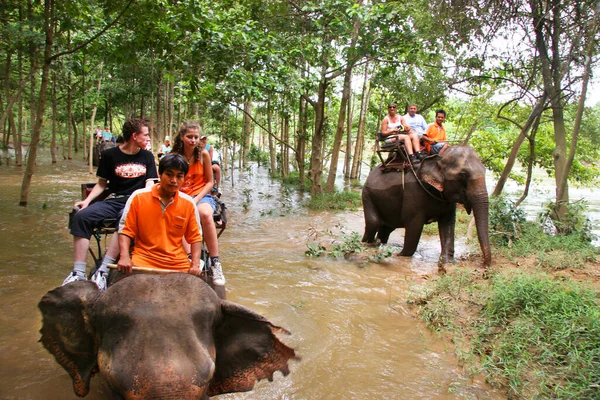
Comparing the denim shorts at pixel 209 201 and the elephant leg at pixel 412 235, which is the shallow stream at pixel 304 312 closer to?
the elephant leg at pixel 412 235

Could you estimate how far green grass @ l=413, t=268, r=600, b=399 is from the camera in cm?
357

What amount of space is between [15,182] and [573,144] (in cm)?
1521

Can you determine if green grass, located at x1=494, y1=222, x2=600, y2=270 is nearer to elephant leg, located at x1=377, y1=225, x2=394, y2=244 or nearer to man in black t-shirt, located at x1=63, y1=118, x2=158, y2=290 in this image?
elephant leg, located at x1=377, y1=225, x2=394, y2=244

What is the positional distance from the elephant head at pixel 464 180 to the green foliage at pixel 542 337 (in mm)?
1626

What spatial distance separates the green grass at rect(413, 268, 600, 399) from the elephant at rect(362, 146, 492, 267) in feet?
4.84

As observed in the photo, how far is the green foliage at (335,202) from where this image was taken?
12.8 metres

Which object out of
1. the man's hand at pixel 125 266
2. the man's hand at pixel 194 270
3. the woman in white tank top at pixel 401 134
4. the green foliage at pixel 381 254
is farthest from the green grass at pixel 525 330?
the man's hand at pixel 125 266

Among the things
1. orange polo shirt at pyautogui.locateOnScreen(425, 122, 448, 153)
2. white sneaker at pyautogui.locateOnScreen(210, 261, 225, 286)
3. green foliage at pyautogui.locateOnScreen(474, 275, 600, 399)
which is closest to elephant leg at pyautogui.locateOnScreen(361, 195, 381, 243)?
orange polo shirt at pyautogui.locateOnScreen(425, 122, 448, 153)

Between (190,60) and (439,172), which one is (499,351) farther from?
(190,60)

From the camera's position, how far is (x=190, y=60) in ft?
30.2

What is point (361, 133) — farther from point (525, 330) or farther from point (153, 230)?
point (153, 230)

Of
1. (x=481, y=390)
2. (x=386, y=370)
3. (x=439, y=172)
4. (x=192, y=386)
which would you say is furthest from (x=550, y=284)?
(x=192, y=386)

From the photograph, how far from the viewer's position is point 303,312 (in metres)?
5.35

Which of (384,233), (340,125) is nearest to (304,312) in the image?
(384,233)
